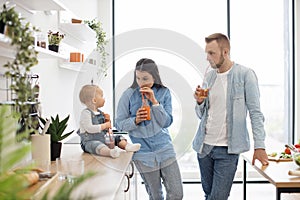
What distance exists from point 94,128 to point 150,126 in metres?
0.45

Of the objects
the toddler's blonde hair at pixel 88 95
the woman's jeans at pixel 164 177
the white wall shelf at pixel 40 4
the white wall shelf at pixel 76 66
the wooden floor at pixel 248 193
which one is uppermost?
the white wall shelf at pixel 40 4

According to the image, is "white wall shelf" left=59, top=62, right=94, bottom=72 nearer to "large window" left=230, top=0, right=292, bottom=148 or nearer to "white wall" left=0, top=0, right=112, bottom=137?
"white wall" left=0, top=0, right=112, bottom=137

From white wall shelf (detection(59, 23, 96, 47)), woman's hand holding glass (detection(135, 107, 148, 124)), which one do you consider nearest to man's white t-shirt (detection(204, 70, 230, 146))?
woman's hand holding glass (detection(135, 107, 148, 124))

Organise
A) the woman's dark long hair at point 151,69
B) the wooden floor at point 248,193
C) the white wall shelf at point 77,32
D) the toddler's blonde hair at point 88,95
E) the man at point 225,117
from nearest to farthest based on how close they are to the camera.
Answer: the toddler's blonde hair at point 88,95, the man at point 225,117, the woman's dark long hair at point 151,69, the white wall shelf at point 77,32, the wooden floor at point 248,193

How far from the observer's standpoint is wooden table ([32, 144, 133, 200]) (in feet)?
4.99

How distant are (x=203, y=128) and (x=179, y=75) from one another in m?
1.10

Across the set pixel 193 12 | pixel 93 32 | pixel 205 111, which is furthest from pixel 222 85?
pixel 193 12

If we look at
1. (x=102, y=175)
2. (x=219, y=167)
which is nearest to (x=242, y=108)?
(x=219, y=167)

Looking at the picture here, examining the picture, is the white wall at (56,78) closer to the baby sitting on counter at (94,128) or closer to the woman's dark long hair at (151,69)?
the baby sitting on counter at (94,128)

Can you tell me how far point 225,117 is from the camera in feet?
9.55

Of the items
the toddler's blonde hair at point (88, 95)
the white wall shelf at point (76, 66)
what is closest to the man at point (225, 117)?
the toddler's blonde hair at point (88, 95)

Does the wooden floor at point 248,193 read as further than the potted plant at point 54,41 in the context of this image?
Yes

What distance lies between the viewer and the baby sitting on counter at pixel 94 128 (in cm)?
264

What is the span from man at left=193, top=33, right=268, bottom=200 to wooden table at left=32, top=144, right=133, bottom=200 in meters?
0.54
